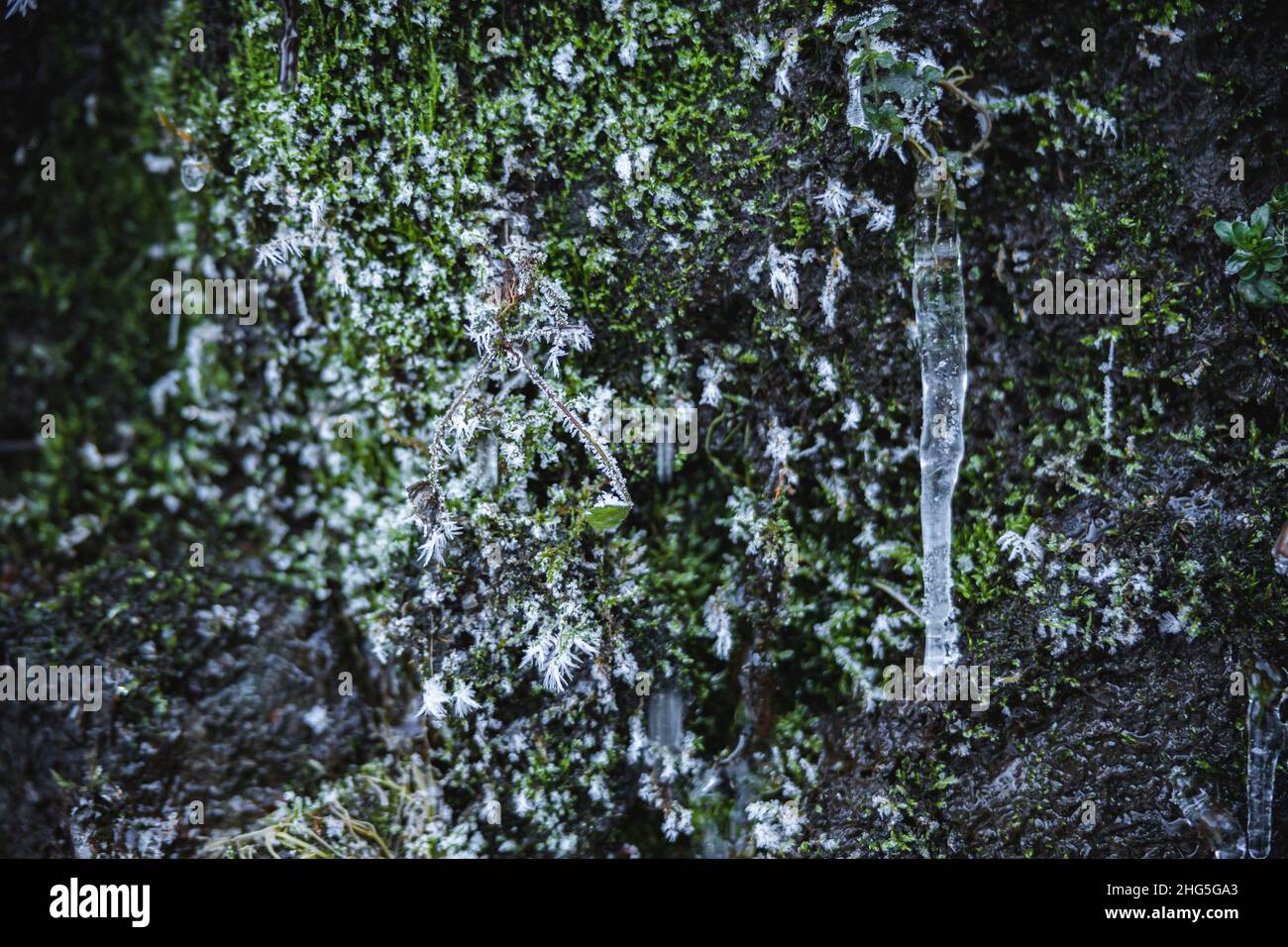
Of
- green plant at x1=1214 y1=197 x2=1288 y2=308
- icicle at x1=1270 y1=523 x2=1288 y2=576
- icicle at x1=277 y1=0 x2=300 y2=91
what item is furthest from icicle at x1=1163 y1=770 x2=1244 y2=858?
icicle at x1=277 y1=0 x2=300 y2=91

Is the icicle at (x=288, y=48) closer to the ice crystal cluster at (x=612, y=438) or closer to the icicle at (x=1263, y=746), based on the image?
the ice crystal cluster at (x=612, y=438)

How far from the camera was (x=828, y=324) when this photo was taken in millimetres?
1641

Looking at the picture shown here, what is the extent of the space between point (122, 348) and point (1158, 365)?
2.25 meters

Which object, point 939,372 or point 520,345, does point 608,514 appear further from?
point 939,372

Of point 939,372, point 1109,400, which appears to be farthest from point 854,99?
point 1109,400

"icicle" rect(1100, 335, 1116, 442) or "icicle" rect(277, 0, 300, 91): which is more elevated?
"icicle" rect(277, 0, 300, 91)

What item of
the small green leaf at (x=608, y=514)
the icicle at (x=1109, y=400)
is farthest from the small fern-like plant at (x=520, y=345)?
the icicle at (x=1109, y=400)

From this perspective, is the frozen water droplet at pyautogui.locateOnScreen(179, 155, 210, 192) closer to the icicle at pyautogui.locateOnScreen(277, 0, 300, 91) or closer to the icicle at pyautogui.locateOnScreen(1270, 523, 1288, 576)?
the icicle at pyautogui.locateOnScreen(277, 0, 300, 91)

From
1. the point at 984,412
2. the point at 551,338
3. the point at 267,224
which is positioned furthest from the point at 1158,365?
the point at 267,224

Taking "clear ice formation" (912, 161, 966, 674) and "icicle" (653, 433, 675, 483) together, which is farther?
"icicle" (653, 433, 675, 483)

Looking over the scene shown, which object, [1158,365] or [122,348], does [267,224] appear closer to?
[122,348]

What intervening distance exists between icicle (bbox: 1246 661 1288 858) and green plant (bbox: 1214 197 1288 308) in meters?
0.74

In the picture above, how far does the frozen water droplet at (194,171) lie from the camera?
68.0 inches

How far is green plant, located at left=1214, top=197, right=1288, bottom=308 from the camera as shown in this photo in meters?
1.52
